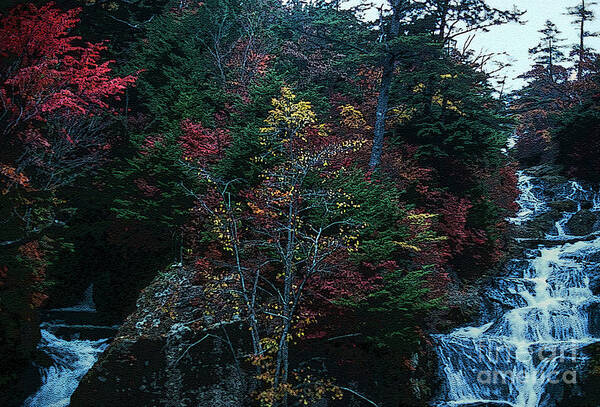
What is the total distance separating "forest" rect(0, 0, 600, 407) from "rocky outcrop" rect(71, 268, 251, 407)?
0.17 feet

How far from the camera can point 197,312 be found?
10.3 metres

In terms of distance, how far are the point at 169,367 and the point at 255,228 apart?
4.23 m

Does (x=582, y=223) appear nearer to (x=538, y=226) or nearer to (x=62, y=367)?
(x=538, y=226)

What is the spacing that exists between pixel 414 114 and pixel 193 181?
12.9 m

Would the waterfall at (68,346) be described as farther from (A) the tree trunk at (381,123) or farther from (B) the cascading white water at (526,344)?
(A) the tree trunk at (381,123)

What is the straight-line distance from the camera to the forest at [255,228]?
28.7 ft

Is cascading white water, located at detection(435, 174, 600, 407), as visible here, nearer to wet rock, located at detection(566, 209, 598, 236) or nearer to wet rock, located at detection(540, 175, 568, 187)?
wet rock, located at detection(566, 209, 598, 236)

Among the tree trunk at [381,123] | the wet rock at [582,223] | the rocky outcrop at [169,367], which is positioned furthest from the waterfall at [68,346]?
the wet rock at [582,223]

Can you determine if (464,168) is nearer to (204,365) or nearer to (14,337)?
(204,365)

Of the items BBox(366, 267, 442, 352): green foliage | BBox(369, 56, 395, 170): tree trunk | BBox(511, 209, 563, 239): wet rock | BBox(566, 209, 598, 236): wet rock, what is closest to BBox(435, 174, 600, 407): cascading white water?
BBox(366, 267, 442, 352): green foliage

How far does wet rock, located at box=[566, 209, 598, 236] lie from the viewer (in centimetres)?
2083

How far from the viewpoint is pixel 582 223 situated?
2147 centimetres

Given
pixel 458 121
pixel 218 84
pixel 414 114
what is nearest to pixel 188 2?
pixel 218 84

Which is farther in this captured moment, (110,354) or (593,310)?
(593,310)
